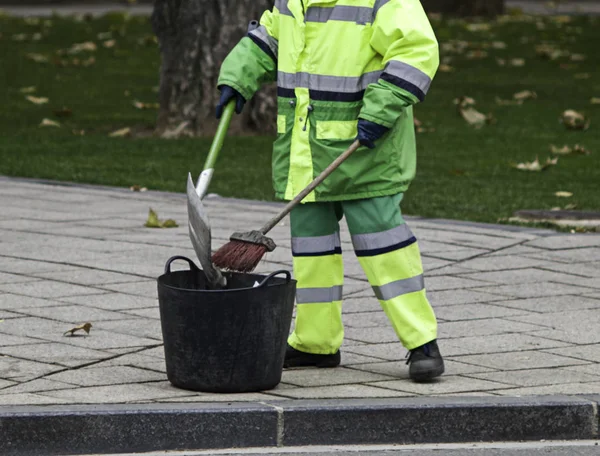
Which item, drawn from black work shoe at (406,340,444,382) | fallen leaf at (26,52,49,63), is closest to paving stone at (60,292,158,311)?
black work shoe at (406,340,444,382)

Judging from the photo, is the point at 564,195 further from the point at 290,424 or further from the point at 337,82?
the point at 290,424

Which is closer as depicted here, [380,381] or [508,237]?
[380,381]

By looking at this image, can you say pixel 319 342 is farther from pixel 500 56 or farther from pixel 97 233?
pixel 500 56

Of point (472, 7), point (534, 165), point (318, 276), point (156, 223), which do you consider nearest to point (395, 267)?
point (318, 276)

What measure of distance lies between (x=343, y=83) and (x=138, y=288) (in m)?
1.92

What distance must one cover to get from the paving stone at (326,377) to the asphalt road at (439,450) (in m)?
0.49

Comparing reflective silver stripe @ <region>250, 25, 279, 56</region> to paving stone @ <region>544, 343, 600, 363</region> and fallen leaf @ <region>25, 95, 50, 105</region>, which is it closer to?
paving stone @ <region>544, 343, 600, 363</region>

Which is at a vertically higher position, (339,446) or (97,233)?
(339,446)

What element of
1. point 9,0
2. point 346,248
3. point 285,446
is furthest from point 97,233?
point 9,0

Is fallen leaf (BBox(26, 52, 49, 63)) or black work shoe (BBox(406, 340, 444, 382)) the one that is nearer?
black work shoe (BBox(406, 340, 444, 382))

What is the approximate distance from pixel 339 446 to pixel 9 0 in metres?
23.5

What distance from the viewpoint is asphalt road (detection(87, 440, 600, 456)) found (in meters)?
4.38

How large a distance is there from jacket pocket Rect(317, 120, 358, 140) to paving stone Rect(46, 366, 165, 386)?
1042 mm

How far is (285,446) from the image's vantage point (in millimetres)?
4461
